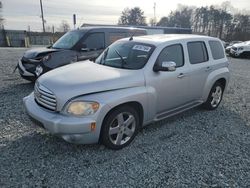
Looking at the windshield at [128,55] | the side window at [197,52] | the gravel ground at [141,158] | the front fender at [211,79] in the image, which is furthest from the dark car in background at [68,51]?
the front fender at [211,79]

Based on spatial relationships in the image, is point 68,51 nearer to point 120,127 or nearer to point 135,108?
point 135,108

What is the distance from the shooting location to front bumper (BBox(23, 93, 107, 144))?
3160mm

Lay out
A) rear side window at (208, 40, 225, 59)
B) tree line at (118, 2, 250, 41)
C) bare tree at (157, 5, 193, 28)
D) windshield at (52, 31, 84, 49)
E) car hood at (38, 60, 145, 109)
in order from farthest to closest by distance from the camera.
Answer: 1. bare tree at (157, 5, 193, 28)
2. tree line at (118, 2, 250, 41)
3. windshield at (52, 31, 84, 49)
4. rear side window at (208, 40, 225, 59)
5. car hood at (38, 60, 145, 109)

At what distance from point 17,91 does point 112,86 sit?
4.29 meters

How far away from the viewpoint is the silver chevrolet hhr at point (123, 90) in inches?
127

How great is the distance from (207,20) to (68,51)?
7045cm

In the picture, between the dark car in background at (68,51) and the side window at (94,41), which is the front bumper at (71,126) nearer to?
the dark car in background at (68,51)

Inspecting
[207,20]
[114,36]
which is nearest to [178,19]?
[207,20]

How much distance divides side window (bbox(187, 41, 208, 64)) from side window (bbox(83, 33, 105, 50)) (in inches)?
135

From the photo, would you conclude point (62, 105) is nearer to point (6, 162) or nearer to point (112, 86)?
point (112, 86)

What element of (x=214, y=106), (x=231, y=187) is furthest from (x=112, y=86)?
(x=214, y=106)

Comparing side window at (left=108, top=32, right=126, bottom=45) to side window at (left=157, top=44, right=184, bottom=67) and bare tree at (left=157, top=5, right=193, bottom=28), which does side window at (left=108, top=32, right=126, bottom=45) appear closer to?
Answer: side window at (left=157, top=44, right=184, bottom=67)

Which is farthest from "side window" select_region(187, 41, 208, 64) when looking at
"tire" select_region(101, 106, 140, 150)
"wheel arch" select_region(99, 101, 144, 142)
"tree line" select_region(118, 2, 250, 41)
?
"tree line" select_region(118, 2, 250, 41)

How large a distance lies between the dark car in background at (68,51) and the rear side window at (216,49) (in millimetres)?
3439
